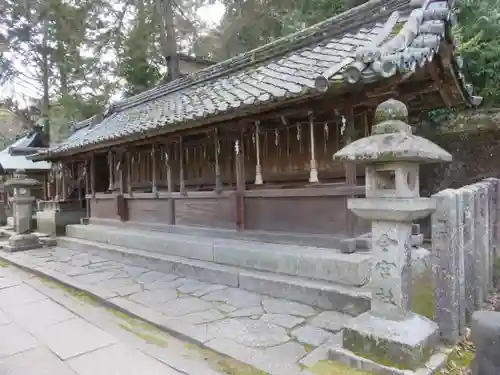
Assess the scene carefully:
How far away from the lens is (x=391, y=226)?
10.4 ft

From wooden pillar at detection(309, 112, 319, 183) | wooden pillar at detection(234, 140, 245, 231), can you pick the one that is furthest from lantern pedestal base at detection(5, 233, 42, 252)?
wooden pillar at detection(309, 112, 319, 183)

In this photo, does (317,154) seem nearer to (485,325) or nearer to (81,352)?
(485,325)

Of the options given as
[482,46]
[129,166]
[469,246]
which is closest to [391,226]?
[469,246]

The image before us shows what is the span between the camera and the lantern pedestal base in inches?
397

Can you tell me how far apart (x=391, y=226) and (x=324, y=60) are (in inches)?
152

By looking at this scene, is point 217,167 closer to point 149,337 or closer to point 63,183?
point 149,337

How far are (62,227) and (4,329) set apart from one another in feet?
24.4

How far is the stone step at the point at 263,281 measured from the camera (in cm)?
446

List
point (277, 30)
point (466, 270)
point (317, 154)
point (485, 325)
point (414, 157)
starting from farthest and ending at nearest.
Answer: point (277, 30) < point (317, 154) < point (466, 270) < point (414, 157) < point (485, 325)

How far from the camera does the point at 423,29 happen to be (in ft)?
14.3

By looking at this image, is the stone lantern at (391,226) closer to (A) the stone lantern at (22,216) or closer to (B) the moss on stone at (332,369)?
(B) the moss on stone at (332,369)

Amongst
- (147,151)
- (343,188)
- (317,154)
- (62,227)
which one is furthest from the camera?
(62,227)

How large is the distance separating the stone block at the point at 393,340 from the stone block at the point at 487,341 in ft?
1.36

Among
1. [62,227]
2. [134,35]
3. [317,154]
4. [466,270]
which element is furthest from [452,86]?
[134,35]
